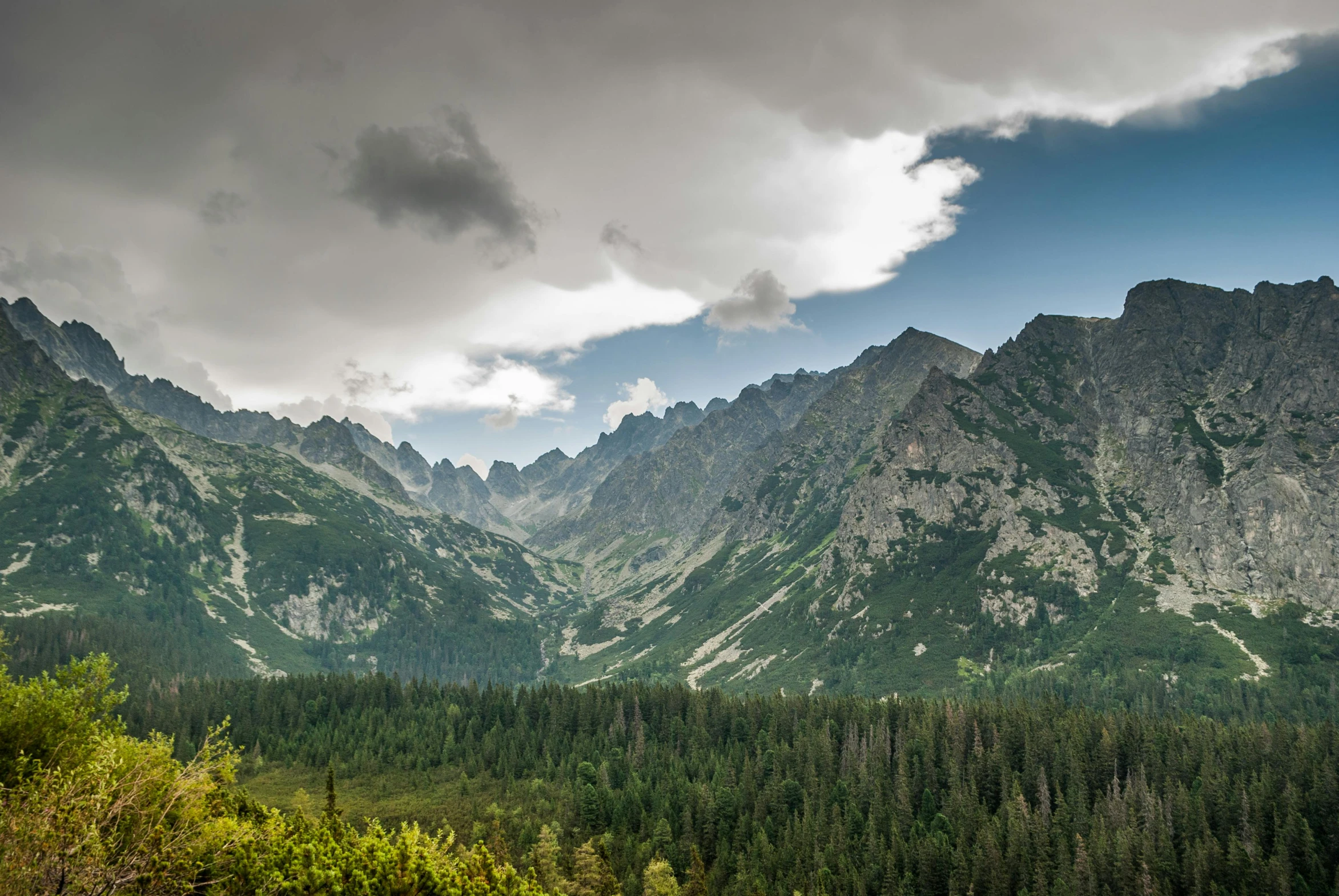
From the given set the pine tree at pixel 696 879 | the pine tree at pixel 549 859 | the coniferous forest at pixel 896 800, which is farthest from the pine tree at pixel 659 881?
the pine tree at pixel 549 859

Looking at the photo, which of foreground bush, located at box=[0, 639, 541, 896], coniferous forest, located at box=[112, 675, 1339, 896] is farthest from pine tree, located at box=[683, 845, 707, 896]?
foreground bush, located at box=[0, 639, 541, 896]

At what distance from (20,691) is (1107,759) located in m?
181

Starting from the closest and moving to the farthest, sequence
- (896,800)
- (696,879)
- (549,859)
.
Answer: (696,879)
(549,859)
(896,800)

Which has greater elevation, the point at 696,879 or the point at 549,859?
the point at 549,859

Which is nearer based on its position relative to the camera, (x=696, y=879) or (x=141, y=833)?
(x=141, y=833)

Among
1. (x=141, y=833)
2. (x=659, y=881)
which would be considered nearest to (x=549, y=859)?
(x=659, y=881)

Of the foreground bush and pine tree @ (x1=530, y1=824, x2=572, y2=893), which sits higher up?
the foreground bush

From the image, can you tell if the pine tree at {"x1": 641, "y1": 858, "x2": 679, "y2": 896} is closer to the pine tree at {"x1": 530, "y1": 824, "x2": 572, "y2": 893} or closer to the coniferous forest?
the coniferous forest

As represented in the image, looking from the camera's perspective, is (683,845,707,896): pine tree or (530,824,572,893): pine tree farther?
(683,845,707,896): pine tree

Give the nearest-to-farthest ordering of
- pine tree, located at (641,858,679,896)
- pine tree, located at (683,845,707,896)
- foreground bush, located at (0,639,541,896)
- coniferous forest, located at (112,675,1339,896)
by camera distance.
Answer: foreground bush, located at (0,639,541,896) < pine tree, located at (641,858,679,896) < pine tree, located at (683,845,707,896) < coniferous forest, located at (112,675,1339,896)

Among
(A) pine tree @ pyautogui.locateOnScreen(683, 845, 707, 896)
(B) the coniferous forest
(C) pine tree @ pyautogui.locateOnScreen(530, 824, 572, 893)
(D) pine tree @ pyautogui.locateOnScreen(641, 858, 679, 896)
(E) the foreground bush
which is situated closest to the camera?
(E) the foreground bush

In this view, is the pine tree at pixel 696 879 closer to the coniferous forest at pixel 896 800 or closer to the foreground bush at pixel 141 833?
the coniferous forest at pixel 896 800

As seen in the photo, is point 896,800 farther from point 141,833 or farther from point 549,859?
point 141,833

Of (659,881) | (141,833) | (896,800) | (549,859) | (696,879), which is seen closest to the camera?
(141,833)
